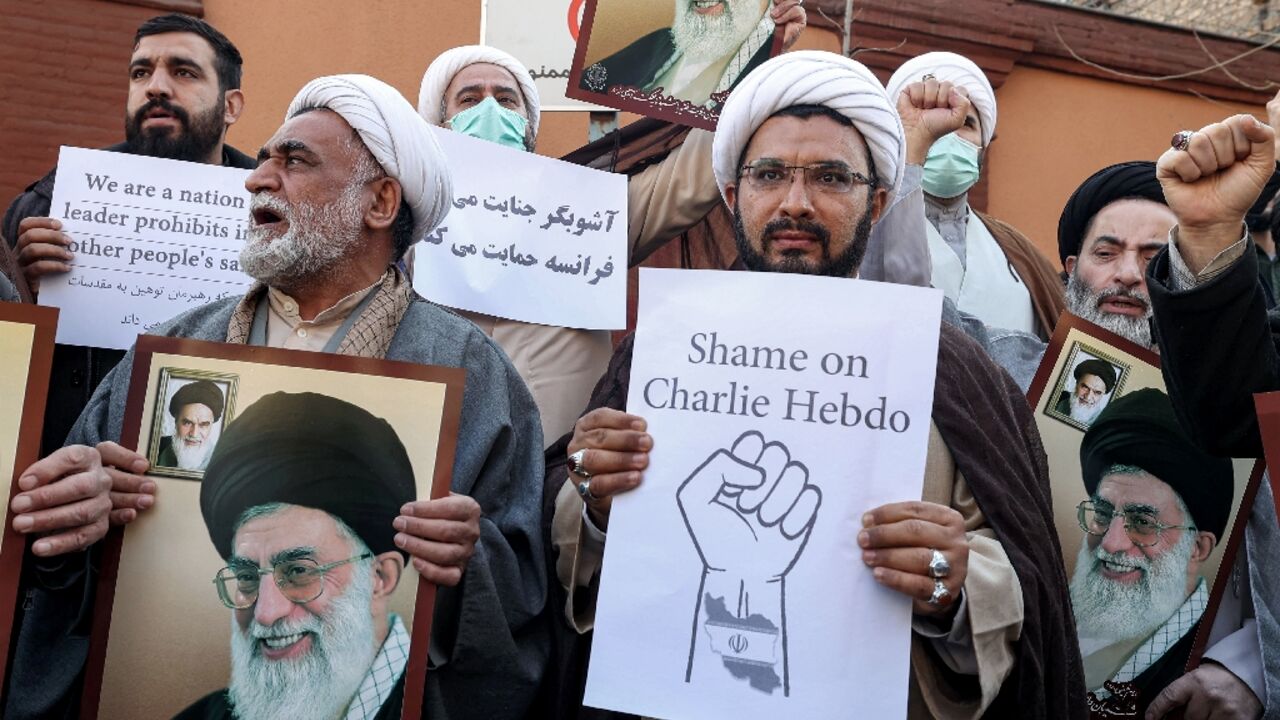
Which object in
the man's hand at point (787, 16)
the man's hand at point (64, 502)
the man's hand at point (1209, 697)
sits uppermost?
the man's hand at point (787, 16)

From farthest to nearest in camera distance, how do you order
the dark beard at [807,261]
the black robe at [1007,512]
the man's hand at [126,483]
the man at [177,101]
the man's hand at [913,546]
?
the man at [177,101]
the dark beard at [807,261]
the black robe at [1007,512]
the man's hand at [126,483]
the man's hand at [913,546]

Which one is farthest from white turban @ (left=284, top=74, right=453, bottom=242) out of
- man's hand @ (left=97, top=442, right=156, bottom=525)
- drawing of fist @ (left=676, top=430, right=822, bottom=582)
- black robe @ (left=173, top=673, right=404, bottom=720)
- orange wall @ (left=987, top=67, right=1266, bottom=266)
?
orange wall @ (left=987, top=67, right=1266, bottom=266)

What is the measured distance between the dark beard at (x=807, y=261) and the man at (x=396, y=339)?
0.54 metres

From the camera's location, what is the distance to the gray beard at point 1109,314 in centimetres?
403

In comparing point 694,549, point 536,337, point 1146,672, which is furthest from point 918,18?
point 694,549

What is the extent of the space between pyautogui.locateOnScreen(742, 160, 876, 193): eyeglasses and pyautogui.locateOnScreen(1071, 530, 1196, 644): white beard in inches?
38.6

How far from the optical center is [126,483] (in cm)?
261

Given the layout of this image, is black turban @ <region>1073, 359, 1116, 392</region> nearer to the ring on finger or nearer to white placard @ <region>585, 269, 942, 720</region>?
white placard @ <region>585, 269, 942, 720</region>

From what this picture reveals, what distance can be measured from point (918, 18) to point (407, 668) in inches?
309

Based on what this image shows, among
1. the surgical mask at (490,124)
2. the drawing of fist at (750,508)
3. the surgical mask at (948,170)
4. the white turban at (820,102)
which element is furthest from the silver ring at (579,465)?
the surgical mask at (948,170)

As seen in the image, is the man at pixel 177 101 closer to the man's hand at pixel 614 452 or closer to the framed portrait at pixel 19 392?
the framed portrait at pixel 19 392

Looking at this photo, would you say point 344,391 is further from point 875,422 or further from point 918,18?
point 918,18

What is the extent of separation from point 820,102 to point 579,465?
3.20 ft

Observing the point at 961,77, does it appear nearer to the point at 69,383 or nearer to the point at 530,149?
the point at 530,149
